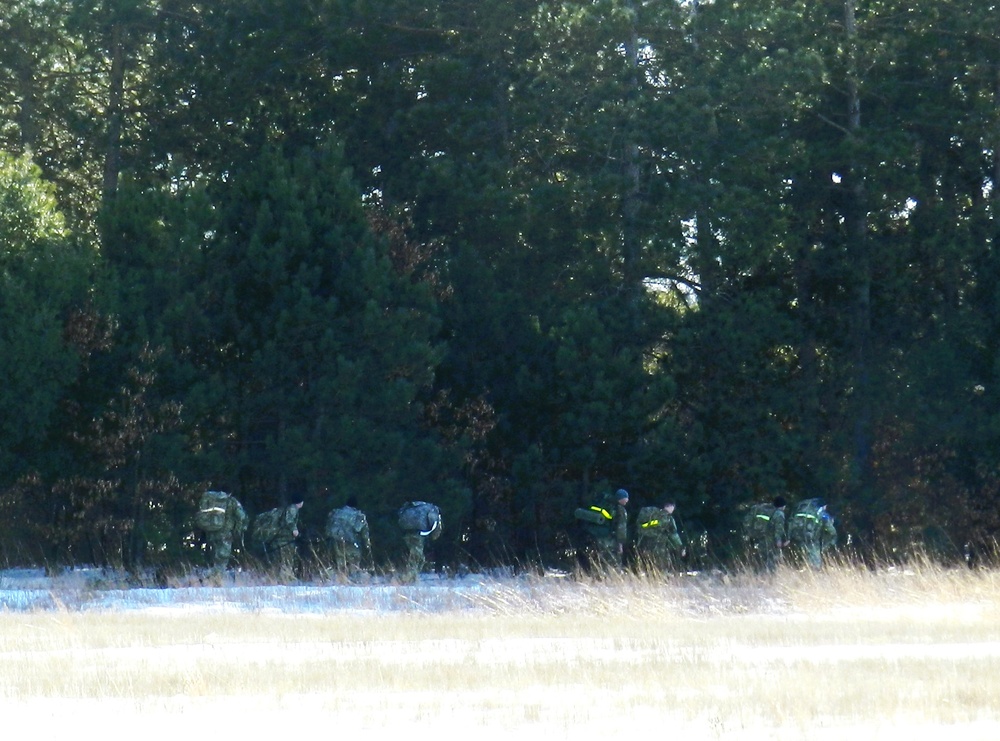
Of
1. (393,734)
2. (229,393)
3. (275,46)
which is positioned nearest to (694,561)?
(229,393)

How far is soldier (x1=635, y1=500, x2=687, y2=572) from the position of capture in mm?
23531

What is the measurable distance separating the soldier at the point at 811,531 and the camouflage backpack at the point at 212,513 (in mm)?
8601

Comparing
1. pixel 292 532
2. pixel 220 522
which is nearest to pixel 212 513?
pixel 220 522

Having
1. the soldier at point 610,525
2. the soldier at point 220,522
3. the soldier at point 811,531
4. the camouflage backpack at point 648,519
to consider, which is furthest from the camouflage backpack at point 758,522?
the soldier at point 220,522

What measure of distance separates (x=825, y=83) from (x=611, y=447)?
7728 mm

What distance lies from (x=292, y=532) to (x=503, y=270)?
780cm

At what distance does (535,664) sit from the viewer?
1125cm

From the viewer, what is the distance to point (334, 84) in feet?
96.9

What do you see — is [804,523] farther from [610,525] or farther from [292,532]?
[292,532]

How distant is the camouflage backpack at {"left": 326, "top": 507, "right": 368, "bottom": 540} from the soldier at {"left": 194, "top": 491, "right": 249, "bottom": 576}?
4.52 feet

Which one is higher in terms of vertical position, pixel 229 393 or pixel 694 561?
pixel 229 393

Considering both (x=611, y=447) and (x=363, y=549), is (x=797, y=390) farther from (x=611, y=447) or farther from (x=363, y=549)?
(x=363, y=549)

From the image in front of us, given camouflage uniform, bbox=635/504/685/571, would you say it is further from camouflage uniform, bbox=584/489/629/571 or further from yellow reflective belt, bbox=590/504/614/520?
yellow reflective belt, bbox=590/504/614/520

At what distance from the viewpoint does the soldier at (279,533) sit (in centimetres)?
2278
